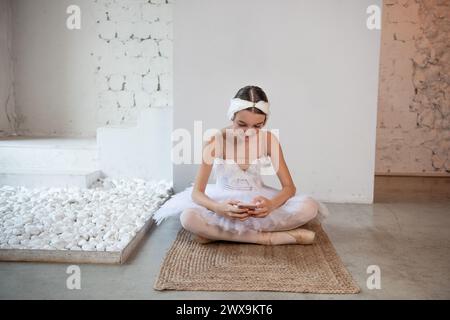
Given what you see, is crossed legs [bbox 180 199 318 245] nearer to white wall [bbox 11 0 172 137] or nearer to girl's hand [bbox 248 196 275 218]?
girl's hand [bbox 248 196 275 218]

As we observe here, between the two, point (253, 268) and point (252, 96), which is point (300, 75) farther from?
point (253, 268)

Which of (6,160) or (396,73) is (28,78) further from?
(396,73)

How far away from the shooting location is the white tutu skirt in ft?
7.88

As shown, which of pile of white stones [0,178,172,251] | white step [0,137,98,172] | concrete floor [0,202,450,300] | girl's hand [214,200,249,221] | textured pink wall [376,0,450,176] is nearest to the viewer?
concrete floor [0,202,450,300]

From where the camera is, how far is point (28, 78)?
512 cm

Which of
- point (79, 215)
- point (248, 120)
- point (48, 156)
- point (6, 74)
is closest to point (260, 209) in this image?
point (248, 120)

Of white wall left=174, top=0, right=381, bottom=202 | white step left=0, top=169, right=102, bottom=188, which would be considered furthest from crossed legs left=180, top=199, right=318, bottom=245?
white step left=0, top=169, right=102, bottom=188

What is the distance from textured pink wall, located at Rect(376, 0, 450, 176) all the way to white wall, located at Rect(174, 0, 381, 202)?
65.1 inches

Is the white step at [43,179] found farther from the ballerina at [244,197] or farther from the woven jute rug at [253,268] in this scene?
the woven jute rug at [253,268]

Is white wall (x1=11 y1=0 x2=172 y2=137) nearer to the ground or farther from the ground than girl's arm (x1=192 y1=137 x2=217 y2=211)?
farther from the ground

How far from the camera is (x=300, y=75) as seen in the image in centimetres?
352

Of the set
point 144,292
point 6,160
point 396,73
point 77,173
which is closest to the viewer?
point 144,292

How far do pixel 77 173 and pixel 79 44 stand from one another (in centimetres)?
195
